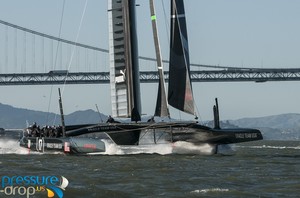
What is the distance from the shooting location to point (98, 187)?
13.7m

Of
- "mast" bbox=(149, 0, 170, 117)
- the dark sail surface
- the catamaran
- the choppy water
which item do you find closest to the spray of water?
the catamaran

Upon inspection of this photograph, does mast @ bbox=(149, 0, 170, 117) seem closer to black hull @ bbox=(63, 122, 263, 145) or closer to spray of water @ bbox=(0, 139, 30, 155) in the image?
black hull @ bbox=(63, 122, 263, 145)

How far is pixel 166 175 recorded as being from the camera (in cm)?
1603

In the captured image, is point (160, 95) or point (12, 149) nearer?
point (160, 95)

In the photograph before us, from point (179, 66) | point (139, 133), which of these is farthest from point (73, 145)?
point (179, 66)

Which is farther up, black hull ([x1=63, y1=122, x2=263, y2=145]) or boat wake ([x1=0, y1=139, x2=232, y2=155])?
black hull ([x1=63, y1=122, x2=263, y2=145])

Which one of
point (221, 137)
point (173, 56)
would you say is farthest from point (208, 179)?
point (173, 56)

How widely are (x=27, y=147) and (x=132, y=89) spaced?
3.74 m

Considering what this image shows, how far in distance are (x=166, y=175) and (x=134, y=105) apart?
8772mm

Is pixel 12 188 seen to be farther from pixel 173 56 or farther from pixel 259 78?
pixel 259 78

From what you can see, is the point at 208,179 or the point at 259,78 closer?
the point at 208,179

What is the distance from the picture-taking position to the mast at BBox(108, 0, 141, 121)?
2481cm

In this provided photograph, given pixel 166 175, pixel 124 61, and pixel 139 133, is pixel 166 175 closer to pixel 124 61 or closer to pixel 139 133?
pixel 139 133

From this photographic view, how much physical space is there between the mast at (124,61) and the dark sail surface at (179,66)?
1161 mm
